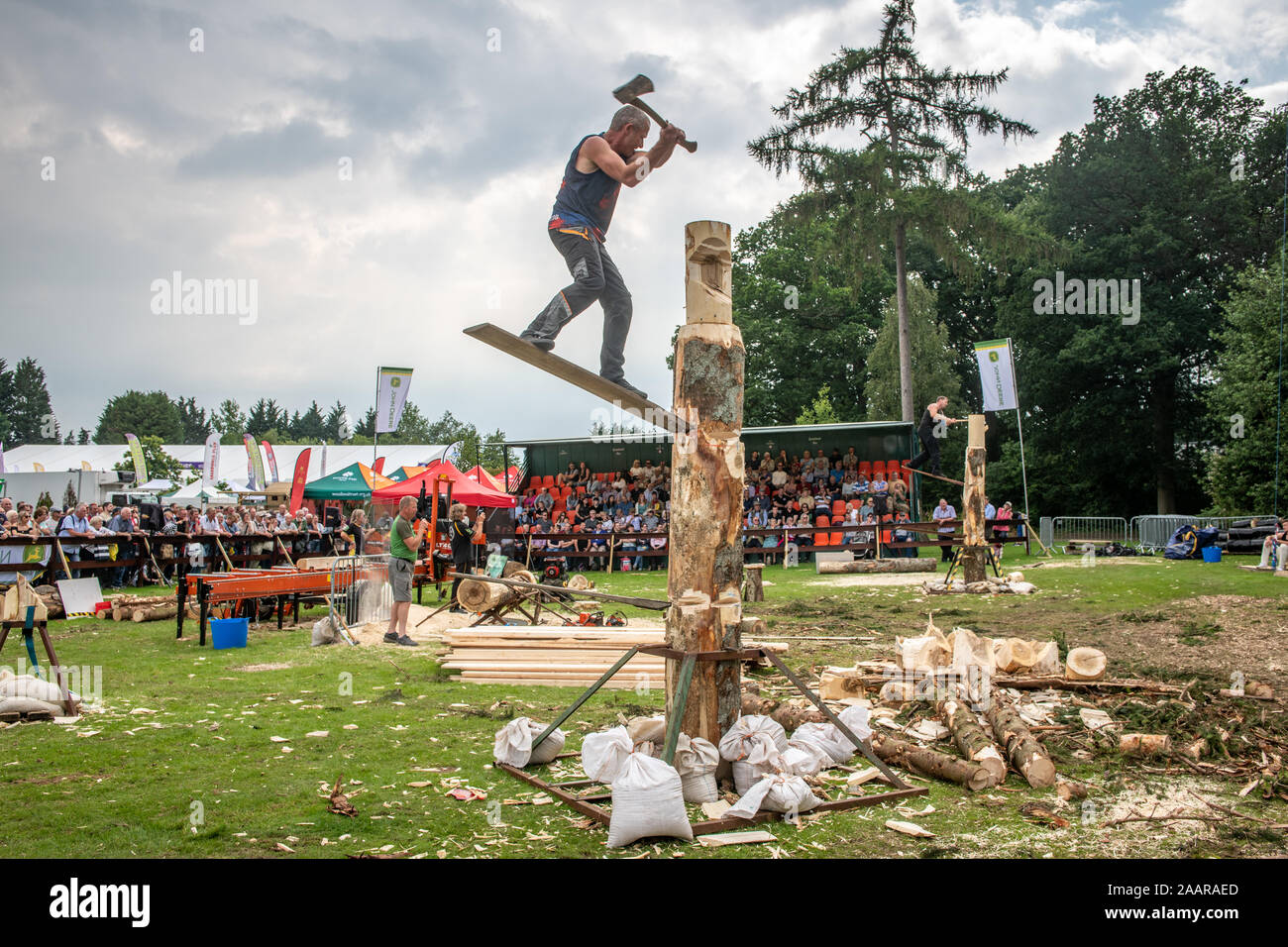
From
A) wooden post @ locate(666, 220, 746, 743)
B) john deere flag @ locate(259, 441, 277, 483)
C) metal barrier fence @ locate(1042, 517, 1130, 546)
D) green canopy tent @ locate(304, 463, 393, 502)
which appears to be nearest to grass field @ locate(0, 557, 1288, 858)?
wooden post @ locate(666, 220, 746, 743)

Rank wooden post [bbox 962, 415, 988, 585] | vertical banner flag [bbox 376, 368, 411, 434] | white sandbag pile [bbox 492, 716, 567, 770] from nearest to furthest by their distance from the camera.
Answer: white sandbag pile [bbox 492, 716, 567, 770] < wooden post [bbox 962, 415, 988, 585] < vertical banner flag [bbox 376, 368, 411, 434]

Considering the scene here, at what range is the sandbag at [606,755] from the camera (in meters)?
4.50

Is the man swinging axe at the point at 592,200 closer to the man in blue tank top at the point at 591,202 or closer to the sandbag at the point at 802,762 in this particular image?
the man in blue tank top at the point at 591,202

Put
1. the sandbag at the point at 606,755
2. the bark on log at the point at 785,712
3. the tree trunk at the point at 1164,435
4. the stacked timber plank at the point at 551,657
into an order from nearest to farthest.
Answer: the sandbag at the point at 606,755, the bark on log at the point at 785,712, the stacked timber plank at the point at 551,657, the tree trunk at the point at 1164,435

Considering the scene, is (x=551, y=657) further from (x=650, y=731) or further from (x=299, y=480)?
(x=299, y=480)

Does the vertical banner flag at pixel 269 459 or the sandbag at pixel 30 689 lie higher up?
the vertical banner flag at pixel 269 459

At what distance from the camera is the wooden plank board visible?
3955mm

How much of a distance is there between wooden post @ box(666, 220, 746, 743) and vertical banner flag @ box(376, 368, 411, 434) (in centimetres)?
1326

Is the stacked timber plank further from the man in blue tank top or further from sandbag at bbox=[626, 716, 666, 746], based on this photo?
the man in blue tank top

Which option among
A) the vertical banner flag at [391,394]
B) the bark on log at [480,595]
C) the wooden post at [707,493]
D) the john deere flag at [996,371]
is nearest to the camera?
the wooden post at [707,493]

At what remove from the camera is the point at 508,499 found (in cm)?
2209

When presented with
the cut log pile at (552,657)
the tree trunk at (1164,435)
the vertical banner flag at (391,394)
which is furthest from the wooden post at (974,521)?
the tree trunk at (1164,435)

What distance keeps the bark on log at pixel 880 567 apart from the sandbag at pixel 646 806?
1516cm
